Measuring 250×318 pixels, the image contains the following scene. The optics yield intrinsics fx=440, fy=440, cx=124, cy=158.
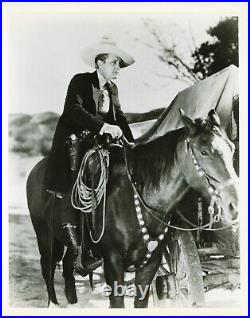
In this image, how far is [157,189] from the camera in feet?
6.35

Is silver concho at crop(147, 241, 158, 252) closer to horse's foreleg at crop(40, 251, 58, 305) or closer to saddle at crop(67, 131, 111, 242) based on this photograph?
saddle at crop(67, 131, 111, 242)

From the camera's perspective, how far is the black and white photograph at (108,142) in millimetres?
2037

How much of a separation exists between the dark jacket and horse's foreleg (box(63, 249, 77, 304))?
13.3 inches

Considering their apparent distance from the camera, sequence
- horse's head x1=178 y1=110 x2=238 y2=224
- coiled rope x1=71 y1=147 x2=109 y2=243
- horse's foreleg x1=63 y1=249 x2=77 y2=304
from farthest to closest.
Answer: horse's foreleg x1=63 y1=249 x2=77 y2=304, coiled rope x1=71 y1=147 x2=109 y2=243, horse's head x1=178 y1=110 x2=238 y2=224

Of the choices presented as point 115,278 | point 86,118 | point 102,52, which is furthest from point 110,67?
point 115,278

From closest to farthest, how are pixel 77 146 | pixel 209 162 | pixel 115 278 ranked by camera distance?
1. pixel 209 162
2. pixel 115 278
3. pixel 77 146

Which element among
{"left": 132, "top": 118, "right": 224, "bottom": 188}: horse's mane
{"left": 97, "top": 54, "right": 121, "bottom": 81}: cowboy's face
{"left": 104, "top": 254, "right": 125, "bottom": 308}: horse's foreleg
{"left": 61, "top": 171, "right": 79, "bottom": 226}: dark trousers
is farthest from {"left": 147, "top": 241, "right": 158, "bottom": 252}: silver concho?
{"left": 97, "top": 54, "right": 121, "bottom": 81}: cowboy's face

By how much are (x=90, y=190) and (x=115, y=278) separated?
0.41 metres

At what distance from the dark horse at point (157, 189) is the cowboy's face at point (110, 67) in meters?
0.39

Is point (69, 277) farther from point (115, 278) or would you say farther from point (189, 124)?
point (189, 124)

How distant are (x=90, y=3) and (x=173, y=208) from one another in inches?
42.8

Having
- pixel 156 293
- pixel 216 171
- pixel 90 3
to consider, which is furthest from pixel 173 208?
pixel 90 3

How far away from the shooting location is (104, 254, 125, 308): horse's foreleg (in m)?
1.95

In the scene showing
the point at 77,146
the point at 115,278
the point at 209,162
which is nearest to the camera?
the point at 209,162
